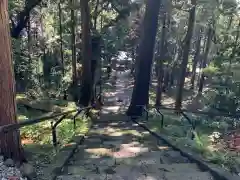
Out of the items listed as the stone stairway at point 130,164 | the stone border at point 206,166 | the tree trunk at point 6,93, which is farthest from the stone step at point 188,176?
the tree trunk at point 6,93

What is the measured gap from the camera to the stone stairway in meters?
4.24

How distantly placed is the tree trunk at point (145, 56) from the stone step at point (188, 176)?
7.86 meters

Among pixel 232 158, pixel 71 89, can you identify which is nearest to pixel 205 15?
pixel 71 89

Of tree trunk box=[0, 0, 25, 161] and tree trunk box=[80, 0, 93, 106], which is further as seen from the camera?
tree trunk box=[80, 0, 93, 106]

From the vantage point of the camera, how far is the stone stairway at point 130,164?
424cm

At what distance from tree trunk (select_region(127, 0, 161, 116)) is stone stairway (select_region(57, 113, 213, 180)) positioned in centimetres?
581

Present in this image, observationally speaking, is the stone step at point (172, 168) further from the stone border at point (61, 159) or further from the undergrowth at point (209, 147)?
the stone border at point (61, 159)

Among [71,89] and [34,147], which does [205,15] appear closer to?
[71,89]

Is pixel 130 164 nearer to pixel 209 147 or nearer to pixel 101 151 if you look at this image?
pixel 101 151

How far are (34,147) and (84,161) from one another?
46.5 inches

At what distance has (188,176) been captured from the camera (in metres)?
4.18

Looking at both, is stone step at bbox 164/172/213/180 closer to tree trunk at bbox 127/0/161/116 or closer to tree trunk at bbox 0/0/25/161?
tree trunk at bbox 0/0/25/161

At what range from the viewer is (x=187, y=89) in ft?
130

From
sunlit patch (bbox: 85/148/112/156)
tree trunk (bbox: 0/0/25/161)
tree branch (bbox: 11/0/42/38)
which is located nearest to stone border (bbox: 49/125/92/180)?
sunlit patch (bbox: 85/148/112/156)
